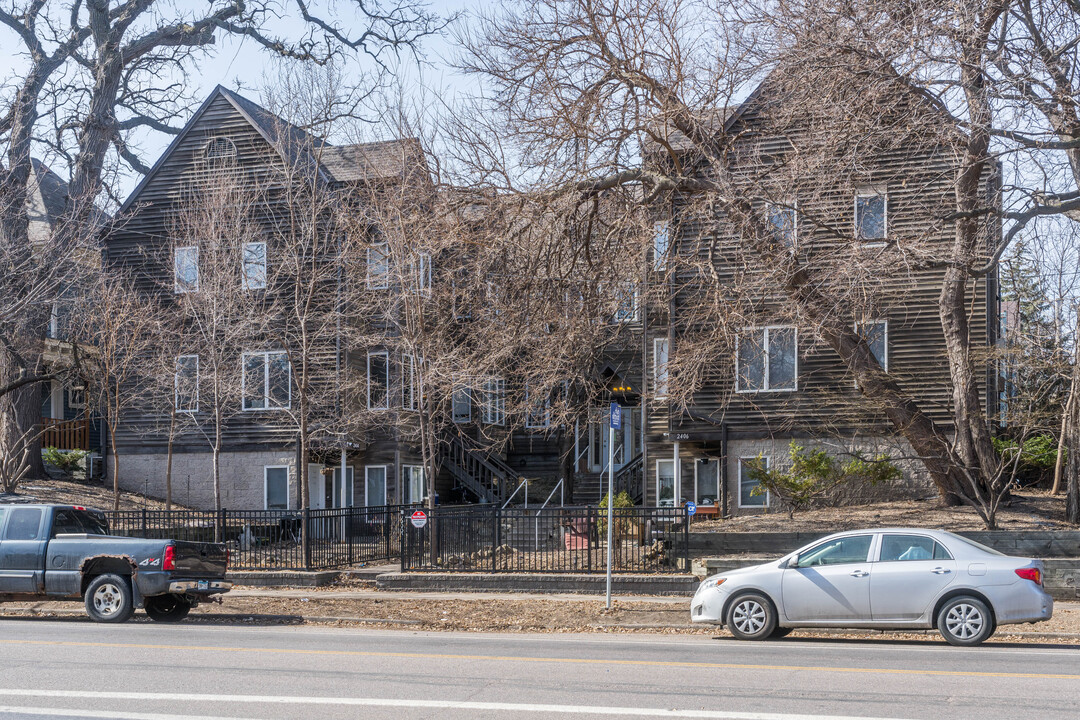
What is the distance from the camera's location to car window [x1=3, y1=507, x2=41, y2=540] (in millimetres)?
15969

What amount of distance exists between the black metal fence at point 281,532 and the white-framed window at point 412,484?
885cm

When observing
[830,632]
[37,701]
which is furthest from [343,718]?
[830,632]

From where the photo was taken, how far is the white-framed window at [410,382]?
78.0ft

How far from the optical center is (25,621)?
16109 mm

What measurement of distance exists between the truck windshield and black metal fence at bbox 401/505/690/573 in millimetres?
5425

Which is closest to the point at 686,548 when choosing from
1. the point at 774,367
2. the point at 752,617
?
the point at 752,617

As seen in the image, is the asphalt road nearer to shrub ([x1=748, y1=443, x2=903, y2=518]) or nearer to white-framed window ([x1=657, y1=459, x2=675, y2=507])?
shrub ([x1=748, y1=443, x2=903, y2=518])

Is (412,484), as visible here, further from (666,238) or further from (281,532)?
(666,238)

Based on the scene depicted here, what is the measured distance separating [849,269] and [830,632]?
5668mm

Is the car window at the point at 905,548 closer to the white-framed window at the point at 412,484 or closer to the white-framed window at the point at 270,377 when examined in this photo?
the white-framed window at the point at 412,484

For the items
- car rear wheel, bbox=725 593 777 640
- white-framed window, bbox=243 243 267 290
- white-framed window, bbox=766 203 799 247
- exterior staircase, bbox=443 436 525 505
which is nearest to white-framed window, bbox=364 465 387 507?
exterior staircase, bbox=443 436 525 505

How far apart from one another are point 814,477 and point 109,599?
1508cm

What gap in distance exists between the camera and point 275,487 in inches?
1260

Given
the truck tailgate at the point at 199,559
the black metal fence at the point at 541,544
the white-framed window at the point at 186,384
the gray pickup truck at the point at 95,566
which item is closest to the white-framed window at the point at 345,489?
the white-framed window at the point at 186,384
